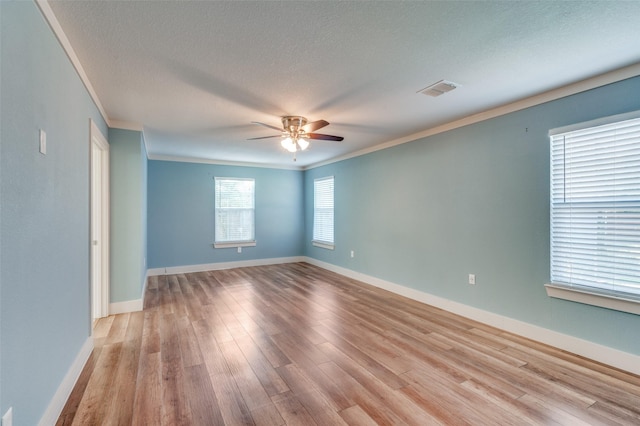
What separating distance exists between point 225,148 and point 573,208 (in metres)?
4.87

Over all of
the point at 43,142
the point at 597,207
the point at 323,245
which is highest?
the point at 43,142

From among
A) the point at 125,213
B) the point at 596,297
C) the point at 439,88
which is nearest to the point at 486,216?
the point at 596,297

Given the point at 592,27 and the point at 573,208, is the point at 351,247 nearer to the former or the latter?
the point at 573,208

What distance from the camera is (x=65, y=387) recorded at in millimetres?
1998

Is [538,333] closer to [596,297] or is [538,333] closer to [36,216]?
[596,297]

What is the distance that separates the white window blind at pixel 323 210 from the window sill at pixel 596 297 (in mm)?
4099

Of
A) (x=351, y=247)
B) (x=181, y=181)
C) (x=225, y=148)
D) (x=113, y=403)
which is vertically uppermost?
(x=225, y=148)

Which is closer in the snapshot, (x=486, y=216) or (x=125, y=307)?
(x=486, y=216)

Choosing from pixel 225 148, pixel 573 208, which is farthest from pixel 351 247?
pixel 573 208

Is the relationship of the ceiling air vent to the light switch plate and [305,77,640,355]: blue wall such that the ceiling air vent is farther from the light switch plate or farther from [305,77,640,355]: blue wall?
the light switch plate

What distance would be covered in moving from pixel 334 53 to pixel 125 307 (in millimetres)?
3909

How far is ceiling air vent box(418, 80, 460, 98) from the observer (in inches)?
102

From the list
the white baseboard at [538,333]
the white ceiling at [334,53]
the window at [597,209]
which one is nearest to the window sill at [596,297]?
the window at [597,209]

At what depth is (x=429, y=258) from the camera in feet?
13.6
